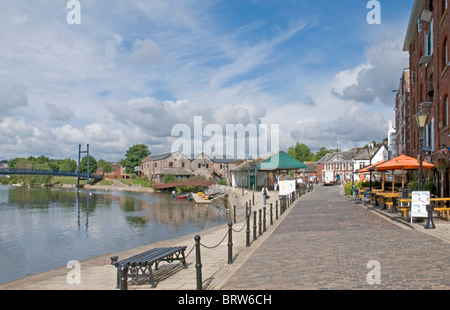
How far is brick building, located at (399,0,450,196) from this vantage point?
61.1 feet

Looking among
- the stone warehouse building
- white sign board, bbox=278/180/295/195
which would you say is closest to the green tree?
the stone warehouse building

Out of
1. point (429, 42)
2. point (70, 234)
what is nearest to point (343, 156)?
point (429, 42)

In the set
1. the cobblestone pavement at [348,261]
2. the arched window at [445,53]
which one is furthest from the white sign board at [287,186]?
the cobblestone pavement at [348,261]

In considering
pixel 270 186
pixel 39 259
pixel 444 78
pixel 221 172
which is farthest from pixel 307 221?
pixel 221 172

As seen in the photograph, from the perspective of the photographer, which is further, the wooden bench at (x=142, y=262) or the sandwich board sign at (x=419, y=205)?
the sandwich board sign at (x=419, y=205)

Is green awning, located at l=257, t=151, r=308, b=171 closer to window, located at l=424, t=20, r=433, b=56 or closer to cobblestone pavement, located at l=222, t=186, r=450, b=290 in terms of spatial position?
window, located at l=424, t=20, r=433, b=56

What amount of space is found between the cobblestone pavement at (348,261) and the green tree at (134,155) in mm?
102737

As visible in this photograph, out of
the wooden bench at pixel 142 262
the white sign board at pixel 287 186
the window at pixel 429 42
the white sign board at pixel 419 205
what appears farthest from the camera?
the white sign board at pixel 287 186

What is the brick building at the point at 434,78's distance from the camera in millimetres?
18609

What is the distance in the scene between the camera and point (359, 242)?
430 inches

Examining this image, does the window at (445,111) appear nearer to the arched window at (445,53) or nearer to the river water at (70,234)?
the arched window at (445,53)

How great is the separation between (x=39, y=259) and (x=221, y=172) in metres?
80.9

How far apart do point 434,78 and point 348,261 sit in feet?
54.5
